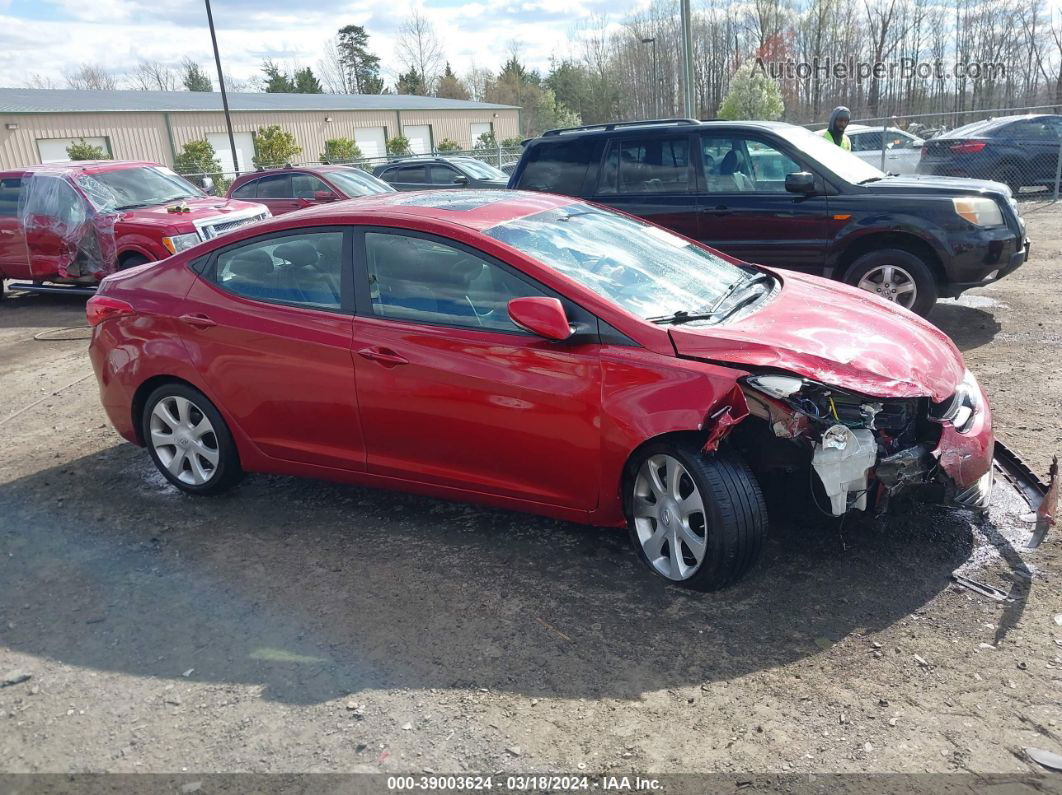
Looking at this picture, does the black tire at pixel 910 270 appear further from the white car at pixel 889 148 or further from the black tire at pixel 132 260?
the white car at pixel 889 148

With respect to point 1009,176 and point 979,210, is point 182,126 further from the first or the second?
point 979,210

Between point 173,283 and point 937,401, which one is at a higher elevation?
point 173,283

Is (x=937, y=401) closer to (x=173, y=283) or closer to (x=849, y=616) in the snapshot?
(x=849, y=616)

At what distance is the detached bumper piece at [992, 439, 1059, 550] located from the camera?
3.73 metres

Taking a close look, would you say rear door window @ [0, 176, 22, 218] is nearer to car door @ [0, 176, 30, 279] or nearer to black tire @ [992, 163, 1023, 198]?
car door @ [0, 176, 30, 279]

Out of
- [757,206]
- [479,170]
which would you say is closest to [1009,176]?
[479,170]

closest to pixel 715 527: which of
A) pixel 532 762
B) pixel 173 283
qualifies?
pixel 532 762

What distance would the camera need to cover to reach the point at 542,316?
3643 millimetres

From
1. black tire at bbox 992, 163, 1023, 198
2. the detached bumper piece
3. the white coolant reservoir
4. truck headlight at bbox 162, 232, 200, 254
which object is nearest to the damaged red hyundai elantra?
the white coolant reservoir

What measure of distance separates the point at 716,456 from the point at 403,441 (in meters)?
1.54

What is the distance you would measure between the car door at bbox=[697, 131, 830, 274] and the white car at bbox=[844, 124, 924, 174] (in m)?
11.6

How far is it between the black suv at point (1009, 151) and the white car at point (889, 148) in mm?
1575

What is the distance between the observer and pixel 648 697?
307cm

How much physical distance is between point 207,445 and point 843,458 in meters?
3.43
